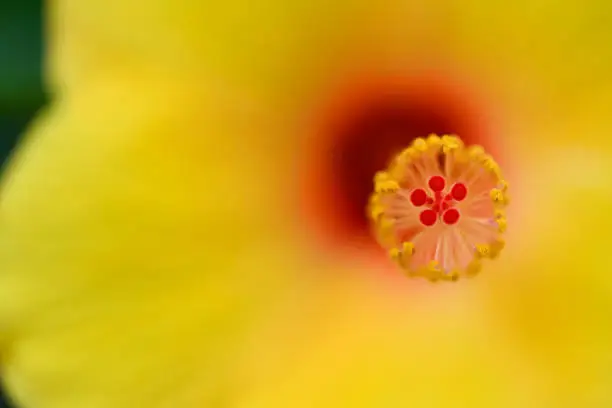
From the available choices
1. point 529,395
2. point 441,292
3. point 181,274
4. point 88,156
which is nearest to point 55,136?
point 88,156

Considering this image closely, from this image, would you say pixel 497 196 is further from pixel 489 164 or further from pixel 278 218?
pixel 278 218

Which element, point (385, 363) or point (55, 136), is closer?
point (55, 136)

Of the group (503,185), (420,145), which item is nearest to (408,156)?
(420,145)

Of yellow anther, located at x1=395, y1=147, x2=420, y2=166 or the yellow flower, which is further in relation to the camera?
yellow anther, located at x1=395, y1=147, x2=420, y2=166

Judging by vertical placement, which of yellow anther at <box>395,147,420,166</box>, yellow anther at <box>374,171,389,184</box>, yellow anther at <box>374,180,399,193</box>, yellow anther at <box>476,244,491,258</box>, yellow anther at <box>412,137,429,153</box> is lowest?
yellow anther at <box>476,244,491,258</box>

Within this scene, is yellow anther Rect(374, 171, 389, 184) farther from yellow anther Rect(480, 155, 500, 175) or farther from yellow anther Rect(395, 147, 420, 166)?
yellow anther Rect(480, 155, 500, 175)

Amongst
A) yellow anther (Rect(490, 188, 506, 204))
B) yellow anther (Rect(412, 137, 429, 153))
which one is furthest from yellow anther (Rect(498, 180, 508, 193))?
yellow anther (Rect(412, 137, 429, 153))

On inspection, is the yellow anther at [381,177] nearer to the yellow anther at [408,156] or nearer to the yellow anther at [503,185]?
the yellow anther at [408,156]

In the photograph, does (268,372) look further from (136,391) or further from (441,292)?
(441,292)
